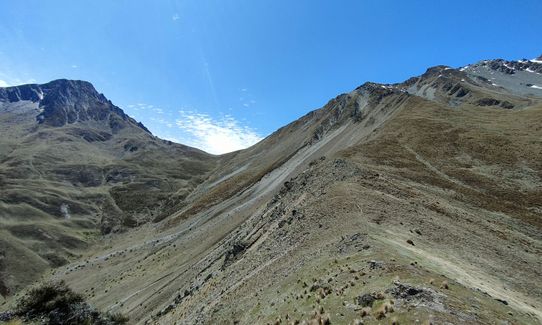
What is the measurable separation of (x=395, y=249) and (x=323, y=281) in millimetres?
5895

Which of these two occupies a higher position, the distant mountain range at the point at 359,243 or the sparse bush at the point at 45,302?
the sparse bush at the point at 45,302

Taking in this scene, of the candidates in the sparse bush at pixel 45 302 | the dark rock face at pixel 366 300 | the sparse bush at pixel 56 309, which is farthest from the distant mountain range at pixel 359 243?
the sparse bush at pixel 45 302

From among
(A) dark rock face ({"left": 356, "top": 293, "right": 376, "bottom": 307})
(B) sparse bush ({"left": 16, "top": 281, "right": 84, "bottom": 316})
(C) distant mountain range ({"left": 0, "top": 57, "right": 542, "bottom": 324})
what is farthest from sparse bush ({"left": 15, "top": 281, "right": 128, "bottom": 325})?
(A) dark rock face ({"left": 356, "top": 293, "right": 376, "bottom": 307})

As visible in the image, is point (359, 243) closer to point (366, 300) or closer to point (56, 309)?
point (366, 300)

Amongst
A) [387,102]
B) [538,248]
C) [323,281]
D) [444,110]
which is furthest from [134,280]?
[387,102]

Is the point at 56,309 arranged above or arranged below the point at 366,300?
above

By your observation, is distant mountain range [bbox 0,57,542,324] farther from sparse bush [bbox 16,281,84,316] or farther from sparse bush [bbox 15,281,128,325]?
sparse bush [bbox 16,281,84,316]

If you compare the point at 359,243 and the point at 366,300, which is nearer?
the point at 366,300

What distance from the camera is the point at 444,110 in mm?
128000

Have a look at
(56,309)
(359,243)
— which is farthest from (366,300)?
(56,309)

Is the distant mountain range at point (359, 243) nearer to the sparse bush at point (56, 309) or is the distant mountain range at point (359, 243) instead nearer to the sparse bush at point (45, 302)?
the sparse bush at point (56, 309)

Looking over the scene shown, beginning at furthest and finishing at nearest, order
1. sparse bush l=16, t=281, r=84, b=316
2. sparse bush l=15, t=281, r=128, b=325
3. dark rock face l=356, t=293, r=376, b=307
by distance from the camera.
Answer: sparse bush l=16, t=281, r=84, b=316, sparse bush l=15, t=281, r=128, b=325, dark rock face l=356, t=293, r=376, b=307

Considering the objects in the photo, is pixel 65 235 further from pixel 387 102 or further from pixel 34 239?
pixel 387 102

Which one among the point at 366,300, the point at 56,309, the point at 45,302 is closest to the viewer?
the point at 366,300
